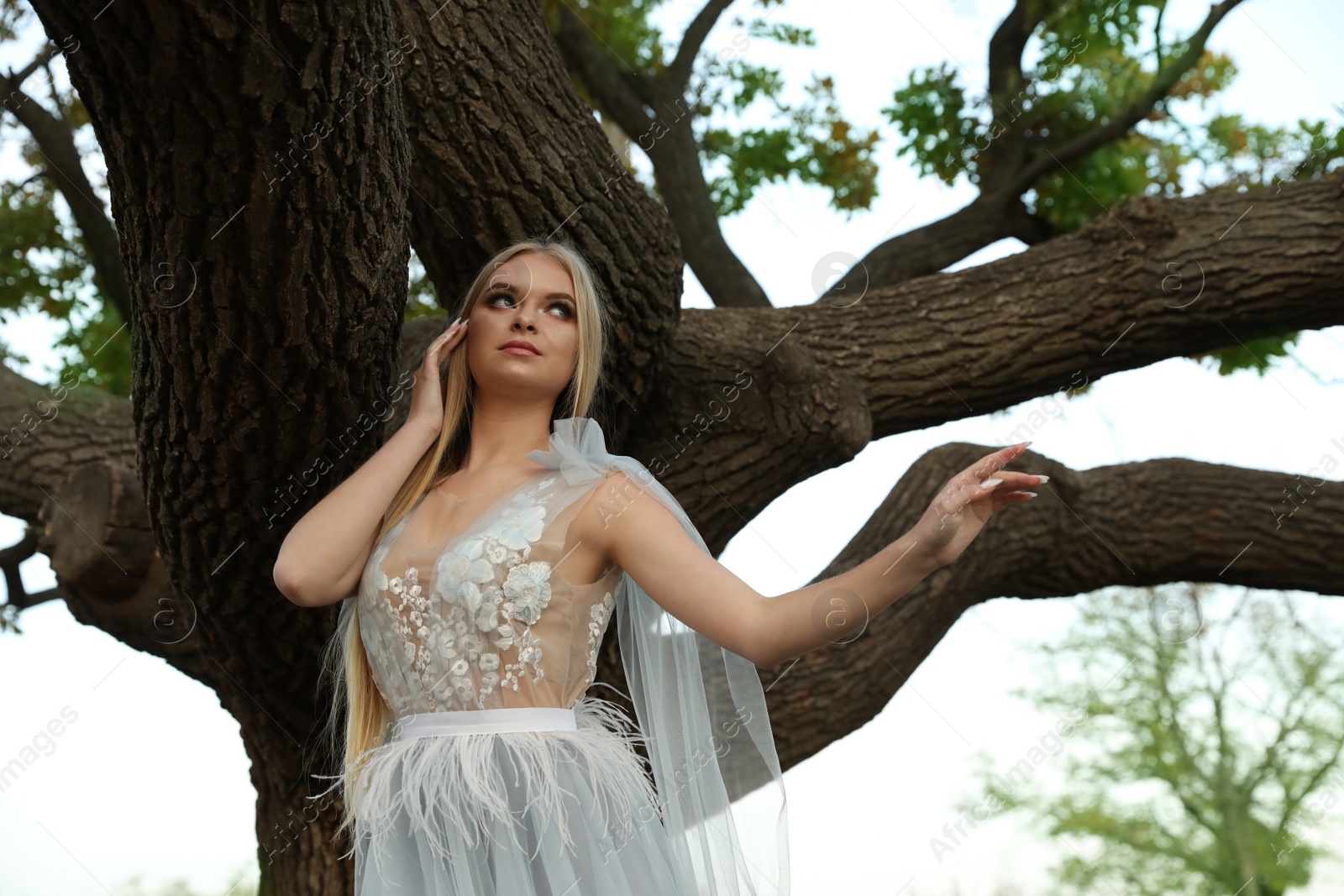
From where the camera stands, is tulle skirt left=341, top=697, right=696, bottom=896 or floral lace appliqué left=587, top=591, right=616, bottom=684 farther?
floral lace appliqué left=587, top=591, right=616, bottom=684

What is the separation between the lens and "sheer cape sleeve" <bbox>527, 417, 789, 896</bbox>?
7.05 feet

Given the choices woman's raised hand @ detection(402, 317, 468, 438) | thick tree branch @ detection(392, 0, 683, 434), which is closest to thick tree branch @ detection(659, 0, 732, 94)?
thick tree branch @ detection(392, 0, 683, 434)

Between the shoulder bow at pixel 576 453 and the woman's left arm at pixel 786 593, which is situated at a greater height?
the shoulder bow at pixel 576 453

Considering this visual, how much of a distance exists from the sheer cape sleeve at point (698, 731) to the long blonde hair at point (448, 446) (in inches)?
6.2

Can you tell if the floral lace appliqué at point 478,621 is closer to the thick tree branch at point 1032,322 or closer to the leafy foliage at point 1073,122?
the thick tree branch at point 1032,322

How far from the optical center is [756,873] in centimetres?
216

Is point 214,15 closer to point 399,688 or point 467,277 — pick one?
point 399,688

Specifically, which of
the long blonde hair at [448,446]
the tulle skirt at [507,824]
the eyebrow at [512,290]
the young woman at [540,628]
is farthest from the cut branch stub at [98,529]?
the tulle skirt at [507,824]

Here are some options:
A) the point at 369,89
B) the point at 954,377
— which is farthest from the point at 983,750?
the point at 369,89

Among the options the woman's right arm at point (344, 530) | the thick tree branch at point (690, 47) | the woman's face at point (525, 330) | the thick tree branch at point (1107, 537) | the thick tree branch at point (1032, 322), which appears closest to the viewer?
the woman's right arm at point (344, 530)

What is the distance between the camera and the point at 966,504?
5.34ft

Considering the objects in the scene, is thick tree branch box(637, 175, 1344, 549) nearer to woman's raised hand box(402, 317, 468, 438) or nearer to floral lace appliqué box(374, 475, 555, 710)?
woman's raised hand box(402, 317, 468, 438)

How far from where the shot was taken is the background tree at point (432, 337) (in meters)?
1.92

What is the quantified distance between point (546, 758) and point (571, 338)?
85 cm
